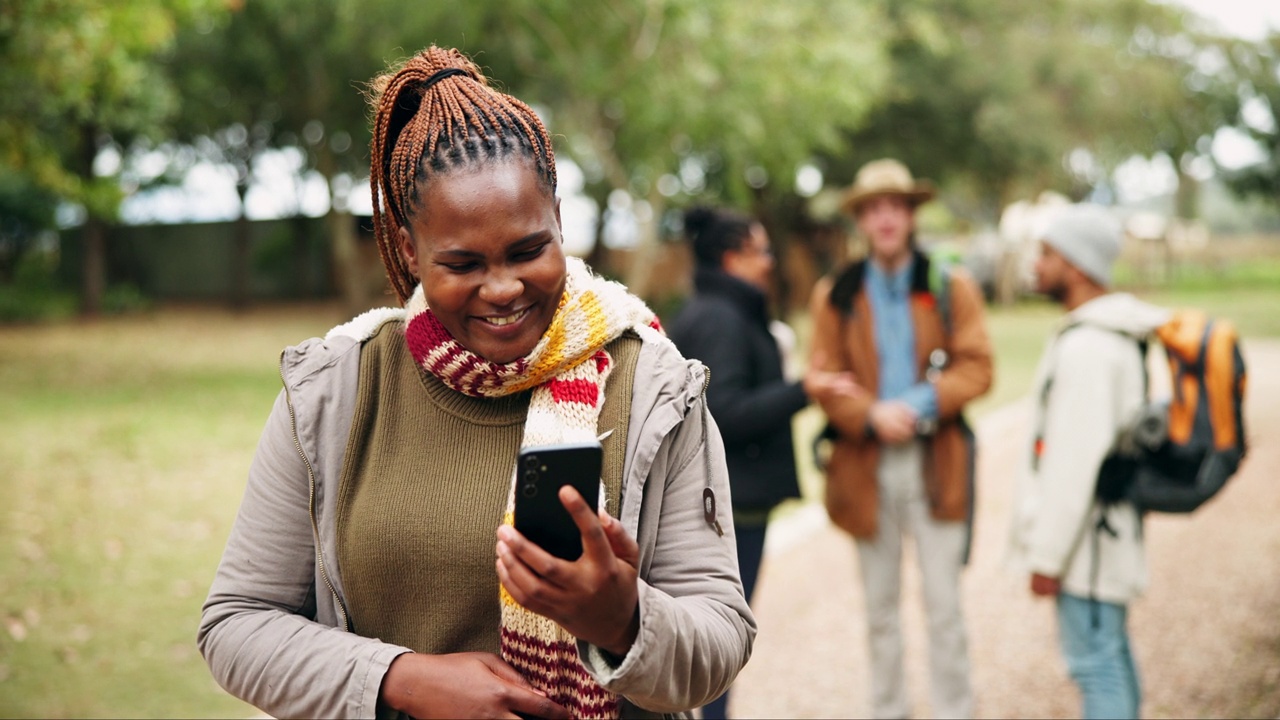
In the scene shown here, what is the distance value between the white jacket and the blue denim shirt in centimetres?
84

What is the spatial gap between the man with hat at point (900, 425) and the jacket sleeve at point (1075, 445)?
0.68 meters

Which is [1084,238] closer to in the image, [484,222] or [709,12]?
[484,222]

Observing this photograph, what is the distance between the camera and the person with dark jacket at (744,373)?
13.6 feet

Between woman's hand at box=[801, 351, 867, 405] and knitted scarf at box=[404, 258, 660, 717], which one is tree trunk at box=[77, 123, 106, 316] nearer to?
woman's hand at box=[801, 351, 867, 405]

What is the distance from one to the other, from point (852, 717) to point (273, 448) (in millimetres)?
3730

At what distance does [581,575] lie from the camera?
1.45m

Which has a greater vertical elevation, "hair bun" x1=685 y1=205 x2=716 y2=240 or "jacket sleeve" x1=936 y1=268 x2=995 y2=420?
"hair bun" x1=685 y1=205 x2=716 y2=240

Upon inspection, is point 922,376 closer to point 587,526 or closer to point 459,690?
point 459,690

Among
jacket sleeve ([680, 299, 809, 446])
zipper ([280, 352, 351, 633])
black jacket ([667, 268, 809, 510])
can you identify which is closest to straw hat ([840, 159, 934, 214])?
black jacket ([667, 268, 809, 510])

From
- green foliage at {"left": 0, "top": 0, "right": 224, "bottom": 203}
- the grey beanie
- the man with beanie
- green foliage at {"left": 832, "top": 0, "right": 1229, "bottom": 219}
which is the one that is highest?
green foliage at {"left": 832, "top": 0, "right": 1229, "bottom": 219}

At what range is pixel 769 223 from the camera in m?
28.2

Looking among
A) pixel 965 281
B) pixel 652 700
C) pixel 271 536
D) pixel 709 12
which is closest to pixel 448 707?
pixel 652 700

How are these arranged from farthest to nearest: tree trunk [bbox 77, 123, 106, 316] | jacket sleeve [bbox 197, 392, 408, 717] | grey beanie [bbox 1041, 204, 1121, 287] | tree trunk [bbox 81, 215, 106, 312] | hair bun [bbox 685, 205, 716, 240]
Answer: tree trunk [bbox 81, 215, 106, 312] < tree trunk [bbox 77, 123, 106, 316] < hair bun [bbox 685, 205, 716, 240] < grey beanie [bbox 1041, 204, 1121, 287] < jacket sleeve [bbox 197, 392, 408, 717]

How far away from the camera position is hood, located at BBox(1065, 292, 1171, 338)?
12.4 feet
